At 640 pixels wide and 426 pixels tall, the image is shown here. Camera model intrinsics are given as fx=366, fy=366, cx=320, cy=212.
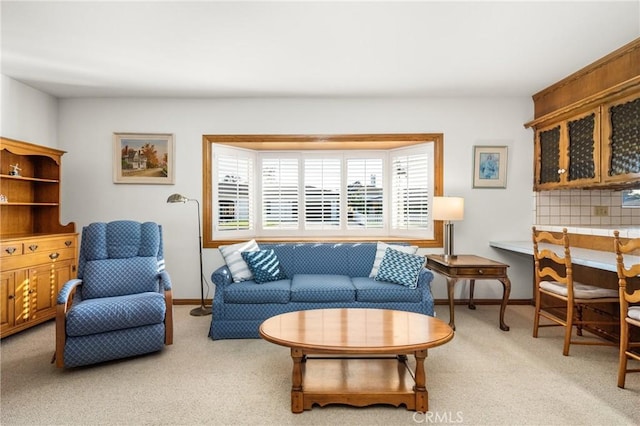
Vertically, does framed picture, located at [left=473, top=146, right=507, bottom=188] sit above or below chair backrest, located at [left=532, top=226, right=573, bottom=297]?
above

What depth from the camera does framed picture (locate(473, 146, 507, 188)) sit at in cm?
453

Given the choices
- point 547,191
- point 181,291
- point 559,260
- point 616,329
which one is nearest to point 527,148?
point 547,191

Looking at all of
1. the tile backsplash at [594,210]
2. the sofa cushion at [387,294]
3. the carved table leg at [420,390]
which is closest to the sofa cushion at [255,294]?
the sofa cushion at [387,294]

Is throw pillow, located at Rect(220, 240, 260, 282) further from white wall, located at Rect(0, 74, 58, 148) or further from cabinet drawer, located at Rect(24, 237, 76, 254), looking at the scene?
white wall, located at Rect(0, 74, 58, 148)

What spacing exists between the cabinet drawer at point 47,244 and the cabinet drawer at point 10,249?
0.07 m

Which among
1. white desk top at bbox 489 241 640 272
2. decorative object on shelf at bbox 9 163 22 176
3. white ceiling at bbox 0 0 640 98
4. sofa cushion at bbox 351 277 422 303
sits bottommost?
sofa cushion at bbox 351 277 422 303

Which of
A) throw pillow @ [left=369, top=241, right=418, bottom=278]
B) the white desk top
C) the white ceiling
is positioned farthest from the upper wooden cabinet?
throw pillow @ [left=369, top=241, right=418, bottom=278]

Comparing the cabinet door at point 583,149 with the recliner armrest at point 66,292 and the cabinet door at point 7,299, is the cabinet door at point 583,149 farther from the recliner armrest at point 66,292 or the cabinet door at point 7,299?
the cabinet door at point 7,299

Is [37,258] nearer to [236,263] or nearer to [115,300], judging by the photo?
[115,300]

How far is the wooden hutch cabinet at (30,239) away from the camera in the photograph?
329cm

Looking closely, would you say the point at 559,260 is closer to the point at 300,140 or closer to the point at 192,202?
the point at 300,140

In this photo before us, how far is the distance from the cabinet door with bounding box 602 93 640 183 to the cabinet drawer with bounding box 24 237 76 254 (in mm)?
5437

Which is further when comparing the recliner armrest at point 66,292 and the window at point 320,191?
the window at point 320,191

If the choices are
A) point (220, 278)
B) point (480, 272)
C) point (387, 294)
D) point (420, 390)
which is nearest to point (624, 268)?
point (480, 272)
